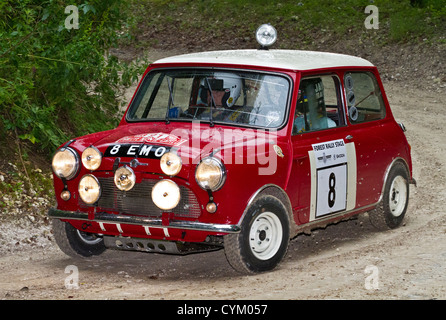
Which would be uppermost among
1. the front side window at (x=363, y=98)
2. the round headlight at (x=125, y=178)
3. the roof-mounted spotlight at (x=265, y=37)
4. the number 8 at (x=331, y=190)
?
the roof-mounted spotlight at (x=265, y=37)

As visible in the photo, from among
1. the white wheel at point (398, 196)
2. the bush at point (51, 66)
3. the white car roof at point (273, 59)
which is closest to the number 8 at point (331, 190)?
the white car roof at point (273, 59)

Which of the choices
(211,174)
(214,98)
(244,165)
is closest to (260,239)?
(244,165)

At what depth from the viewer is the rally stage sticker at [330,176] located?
294 inches

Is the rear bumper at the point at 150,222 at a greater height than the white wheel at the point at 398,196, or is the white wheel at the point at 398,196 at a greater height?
the rear bumper at the point at 150,222

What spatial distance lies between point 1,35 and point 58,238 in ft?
8.49

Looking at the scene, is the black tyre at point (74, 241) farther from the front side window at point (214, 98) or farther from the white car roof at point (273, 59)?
the white car roof at point (273, 59)

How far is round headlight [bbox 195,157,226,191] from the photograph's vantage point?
6.35 meters

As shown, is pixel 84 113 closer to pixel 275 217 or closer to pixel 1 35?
pixel 1 35

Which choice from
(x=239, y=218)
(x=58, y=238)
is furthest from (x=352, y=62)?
(x=58, y=238)

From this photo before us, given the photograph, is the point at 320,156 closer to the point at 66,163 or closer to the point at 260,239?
the point at 260,239

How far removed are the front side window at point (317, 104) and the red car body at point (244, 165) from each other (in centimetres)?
3

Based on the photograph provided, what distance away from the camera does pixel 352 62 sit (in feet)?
28.0

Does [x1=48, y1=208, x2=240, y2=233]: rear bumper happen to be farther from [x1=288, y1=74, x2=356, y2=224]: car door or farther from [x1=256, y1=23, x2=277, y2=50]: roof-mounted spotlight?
[x1=256, y1=23, x2=277, y2=50]: roof-mounted spotlight

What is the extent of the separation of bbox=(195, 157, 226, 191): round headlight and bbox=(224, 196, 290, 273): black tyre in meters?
0.40
